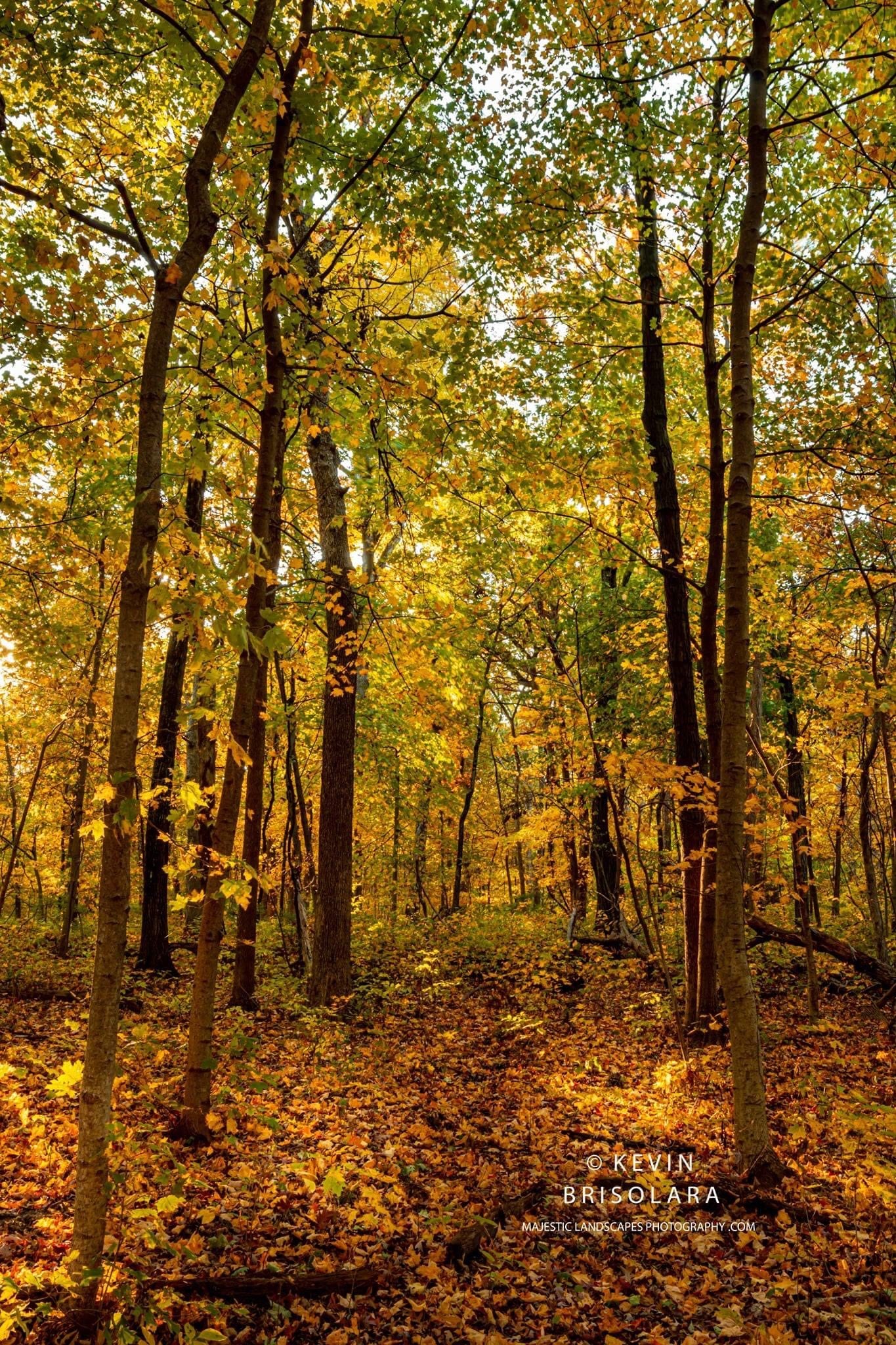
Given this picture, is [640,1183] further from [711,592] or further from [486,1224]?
[711,592]

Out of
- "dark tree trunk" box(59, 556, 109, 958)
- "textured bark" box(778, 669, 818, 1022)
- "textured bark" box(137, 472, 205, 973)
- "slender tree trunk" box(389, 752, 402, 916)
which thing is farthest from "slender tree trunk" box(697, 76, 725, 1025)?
"slender tree trunk" box(389, 752, 402, 916)

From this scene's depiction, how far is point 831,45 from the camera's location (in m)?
6.22

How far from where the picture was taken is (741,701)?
15.1 ft

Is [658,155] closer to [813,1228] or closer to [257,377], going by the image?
[257,377]

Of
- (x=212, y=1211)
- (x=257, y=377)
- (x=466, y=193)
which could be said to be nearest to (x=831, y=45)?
(x=466, y=193)

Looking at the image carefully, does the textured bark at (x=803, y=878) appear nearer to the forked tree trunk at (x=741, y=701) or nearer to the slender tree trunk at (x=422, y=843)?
the forked tree trunk at (x=741, y=701)

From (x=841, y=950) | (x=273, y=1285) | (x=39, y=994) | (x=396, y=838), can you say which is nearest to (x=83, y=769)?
(x=39, y=994)

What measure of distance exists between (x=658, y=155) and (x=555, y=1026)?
31.1 ft

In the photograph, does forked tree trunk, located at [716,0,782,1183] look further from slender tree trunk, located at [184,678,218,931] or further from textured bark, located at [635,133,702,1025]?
slender tree trunk, located at [184,678,218,931]

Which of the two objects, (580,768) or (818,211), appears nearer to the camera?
(818,211)

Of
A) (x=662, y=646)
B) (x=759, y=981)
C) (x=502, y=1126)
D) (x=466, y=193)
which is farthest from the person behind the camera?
(x=662, y=646)

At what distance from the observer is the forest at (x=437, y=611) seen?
3.43 m

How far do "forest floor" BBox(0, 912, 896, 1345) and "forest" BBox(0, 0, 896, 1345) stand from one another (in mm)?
33

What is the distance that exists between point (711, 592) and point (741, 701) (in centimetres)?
205
